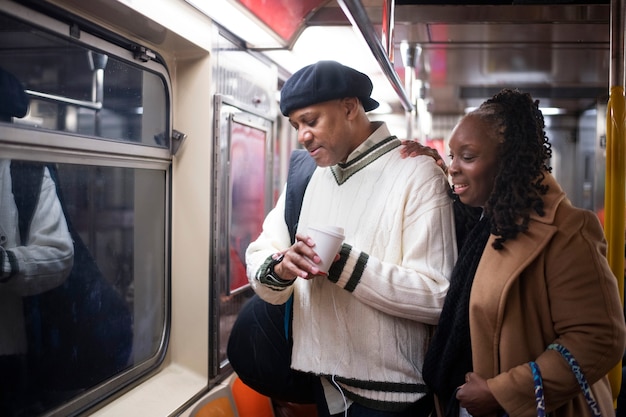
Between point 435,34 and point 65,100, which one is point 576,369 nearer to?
point 65,100

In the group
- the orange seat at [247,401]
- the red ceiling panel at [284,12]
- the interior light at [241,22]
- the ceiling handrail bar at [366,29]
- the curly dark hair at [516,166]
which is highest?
the red ceiling panel at [284,12]

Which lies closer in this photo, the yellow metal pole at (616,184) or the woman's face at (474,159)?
the woman's face at (474,159)

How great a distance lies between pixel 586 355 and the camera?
1.51 m

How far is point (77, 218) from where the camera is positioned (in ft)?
7.19

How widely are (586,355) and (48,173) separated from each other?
1.67 metres

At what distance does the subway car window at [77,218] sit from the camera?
1854 millimetres

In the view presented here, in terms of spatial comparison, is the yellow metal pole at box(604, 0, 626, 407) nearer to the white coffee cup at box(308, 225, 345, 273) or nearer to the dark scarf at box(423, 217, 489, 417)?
the dark scarf at box(423, 217, 489, 417)

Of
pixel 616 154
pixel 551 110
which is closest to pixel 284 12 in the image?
pixel 616 154

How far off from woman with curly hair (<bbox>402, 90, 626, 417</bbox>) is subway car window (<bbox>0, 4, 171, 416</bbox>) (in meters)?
1.27

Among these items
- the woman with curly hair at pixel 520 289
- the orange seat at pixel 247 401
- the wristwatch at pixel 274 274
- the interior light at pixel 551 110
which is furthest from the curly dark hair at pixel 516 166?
the interior light at pixel 551 110

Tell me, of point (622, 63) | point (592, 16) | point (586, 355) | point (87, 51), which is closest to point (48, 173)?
point (87, 51)

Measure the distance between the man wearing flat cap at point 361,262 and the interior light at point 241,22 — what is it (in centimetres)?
73

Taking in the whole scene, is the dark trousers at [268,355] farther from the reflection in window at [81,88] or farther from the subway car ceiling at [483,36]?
the subway car ceiling at [483,36]

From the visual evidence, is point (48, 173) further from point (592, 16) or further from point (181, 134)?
point (592, 16)
